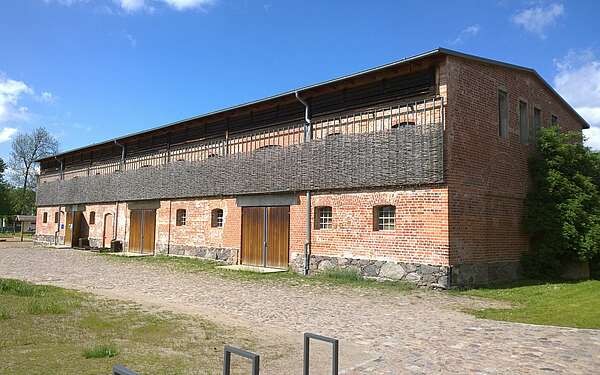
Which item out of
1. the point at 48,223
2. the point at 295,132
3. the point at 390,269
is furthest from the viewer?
the point at 48,223

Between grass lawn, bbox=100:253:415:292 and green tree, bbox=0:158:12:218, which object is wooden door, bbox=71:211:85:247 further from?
green tree, bbox=0:158:12:218

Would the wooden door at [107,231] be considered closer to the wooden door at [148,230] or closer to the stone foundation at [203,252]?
the wooden door at [148,230]

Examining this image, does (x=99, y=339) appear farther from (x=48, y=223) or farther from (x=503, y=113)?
(x=48, y=223)

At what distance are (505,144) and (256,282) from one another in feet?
28.9

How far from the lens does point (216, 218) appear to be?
20.6 m

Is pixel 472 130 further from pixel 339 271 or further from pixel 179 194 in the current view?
pixel 179 194

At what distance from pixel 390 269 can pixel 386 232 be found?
1.06 meters

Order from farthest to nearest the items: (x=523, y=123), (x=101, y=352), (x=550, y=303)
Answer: (x=523, y=123) < (x=550, y=303) < (x=101, y=352)

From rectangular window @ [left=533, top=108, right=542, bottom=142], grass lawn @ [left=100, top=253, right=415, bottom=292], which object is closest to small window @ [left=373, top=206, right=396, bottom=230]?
grass lawn @ [left=100, top=253, right=415, bottom=292]

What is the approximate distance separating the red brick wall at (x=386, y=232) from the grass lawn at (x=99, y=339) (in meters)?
6.88

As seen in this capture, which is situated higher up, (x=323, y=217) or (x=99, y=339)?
(x=323, y=217)

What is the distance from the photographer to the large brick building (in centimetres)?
1319

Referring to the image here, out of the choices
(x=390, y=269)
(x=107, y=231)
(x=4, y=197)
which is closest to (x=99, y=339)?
(x=390, y=269)

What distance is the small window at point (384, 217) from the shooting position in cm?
1412
